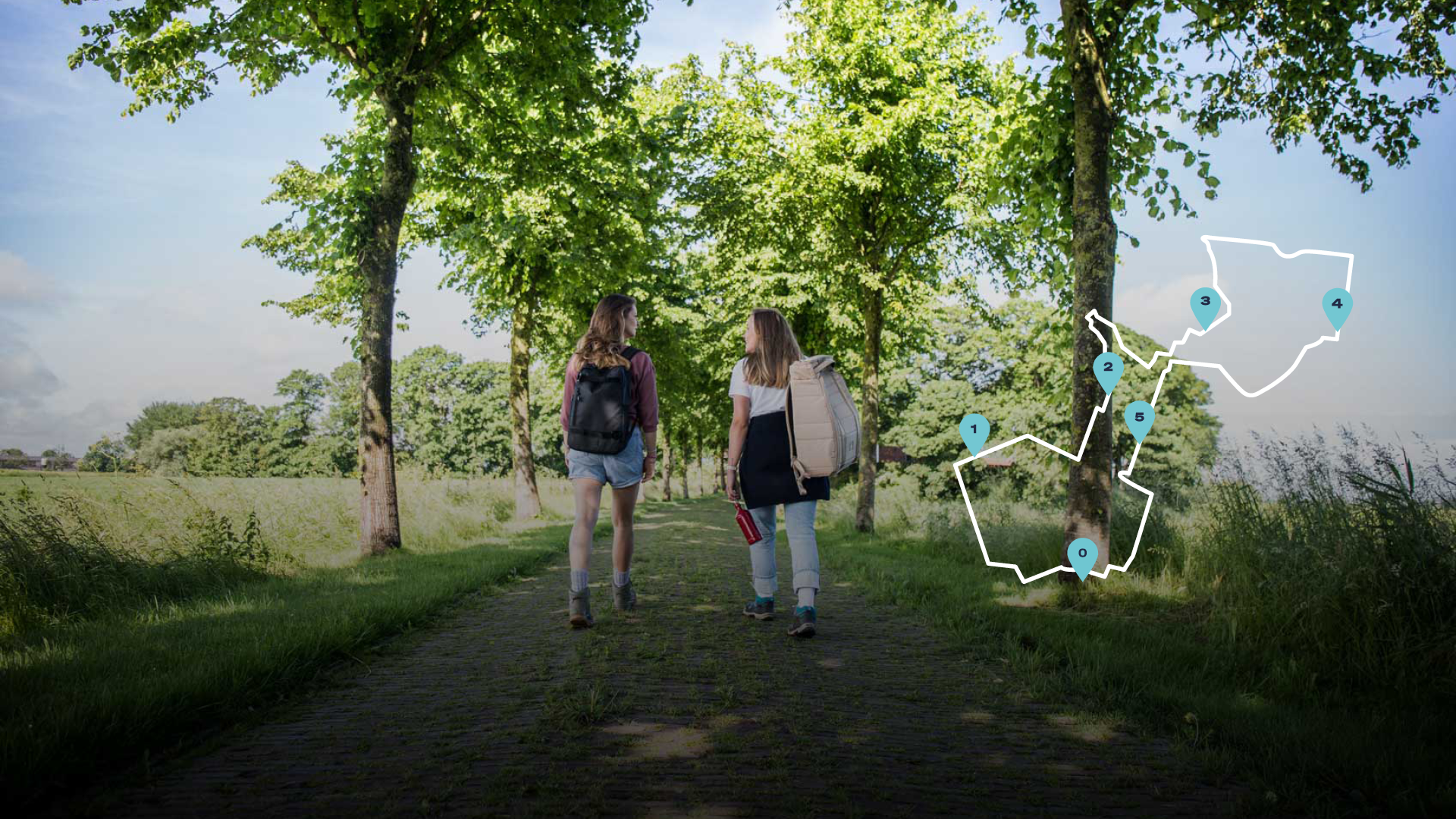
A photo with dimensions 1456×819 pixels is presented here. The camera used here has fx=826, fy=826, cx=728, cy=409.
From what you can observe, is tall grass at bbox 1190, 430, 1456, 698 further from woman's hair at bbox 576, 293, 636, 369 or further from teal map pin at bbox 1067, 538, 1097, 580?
woman's hair at bbox 576, 293, 636, 369

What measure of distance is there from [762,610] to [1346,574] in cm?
379

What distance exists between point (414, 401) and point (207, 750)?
7035cm

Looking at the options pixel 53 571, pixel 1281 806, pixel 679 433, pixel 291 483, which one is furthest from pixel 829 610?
pixel 679 433

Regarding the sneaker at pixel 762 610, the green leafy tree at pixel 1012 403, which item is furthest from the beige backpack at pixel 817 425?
the green leafy tree at pixel 1012 403

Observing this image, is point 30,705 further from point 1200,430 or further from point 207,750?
point 1200,430

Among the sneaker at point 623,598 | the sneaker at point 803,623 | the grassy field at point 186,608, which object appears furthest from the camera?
the sneaker at point 623,598

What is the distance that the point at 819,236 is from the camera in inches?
684

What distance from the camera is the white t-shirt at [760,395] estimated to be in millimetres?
6273

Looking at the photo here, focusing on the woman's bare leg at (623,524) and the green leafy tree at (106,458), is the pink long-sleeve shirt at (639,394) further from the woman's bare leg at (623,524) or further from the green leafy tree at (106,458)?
the green leafy tree at (106,458)

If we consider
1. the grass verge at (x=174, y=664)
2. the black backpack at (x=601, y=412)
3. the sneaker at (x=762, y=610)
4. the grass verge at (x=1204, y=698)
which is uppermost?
the black backpack at (x=601, y=412)

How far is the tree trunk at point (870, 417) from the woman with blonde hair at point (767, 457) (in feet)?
30.7

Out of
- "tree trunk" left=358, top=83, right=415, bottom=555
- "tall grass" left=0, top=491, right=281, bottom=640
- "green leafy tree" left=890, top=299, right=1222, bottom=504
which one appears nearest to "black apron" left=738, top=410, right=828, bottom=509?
"tall grass" left=0, top=491, right=281, bottom=640

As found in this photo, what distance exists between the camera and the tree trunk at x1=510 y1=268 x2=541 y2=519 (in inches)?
755

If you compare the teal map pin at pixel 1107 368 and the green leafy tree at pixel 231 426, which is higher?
the green leafy tree at pixel 231 426
